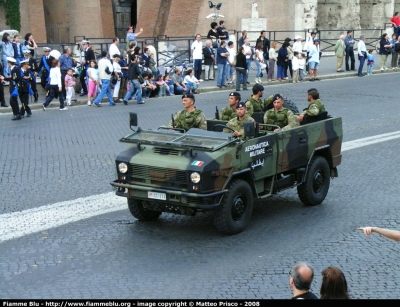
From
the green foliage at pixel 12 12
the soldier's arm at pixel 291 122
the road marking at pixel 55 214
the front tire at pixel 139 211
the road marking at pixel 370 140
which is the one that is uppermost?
the green foliage at pixel 12 12

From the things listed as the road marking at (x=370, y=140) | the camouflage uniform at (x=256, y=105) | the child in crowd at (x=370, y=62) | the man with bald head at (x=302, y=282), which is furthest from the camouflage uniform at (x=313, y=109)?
the child in crowd at (x=370, y=62)

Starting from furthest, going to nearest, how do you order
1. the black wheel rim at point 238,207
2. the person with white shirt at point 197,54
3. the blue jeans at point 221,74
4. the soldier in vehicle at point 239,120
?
the person with white shirt at point 197,54
the blue jeans at point 221,74
the soldier in vehicle at point 239,120
the black wheel rim at point 238,207

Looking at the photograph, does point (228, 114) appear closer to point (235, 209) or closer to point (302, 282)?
point (235, 209)

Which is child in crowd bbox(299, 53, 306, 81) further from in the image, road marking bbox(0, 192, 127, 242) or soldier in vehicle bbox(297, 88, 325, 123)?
road marking bbox(0, 192, 127, 242)

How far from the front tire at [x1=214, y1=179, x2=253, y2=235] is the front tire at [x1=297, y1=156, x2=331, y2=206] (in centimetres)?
153

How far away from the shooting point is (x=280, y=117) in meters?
11.8

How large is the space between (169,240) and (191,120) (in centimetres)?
244

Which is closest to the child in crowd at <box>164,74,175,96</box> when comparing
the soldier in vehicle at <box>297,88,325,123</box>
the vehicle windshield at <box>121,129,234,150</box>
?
the soldier in vehicle at <box>297,88,325,123</box>

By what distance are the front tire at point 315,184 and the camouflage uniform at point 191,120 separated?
183 centimetres

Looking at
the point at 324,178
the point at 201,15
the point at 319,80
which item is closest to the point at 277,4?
the point at 201,15

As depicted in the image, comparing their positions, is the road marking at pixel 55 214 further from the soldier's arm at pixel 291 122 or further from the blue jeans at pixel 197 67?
the blue jeans at pixel 197 67

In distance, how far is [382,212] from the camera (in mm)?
11258

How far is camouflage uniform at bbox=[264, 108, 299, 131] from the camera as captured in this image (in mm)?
11688

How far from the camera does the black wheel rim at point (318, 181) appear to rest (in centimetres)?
1162
